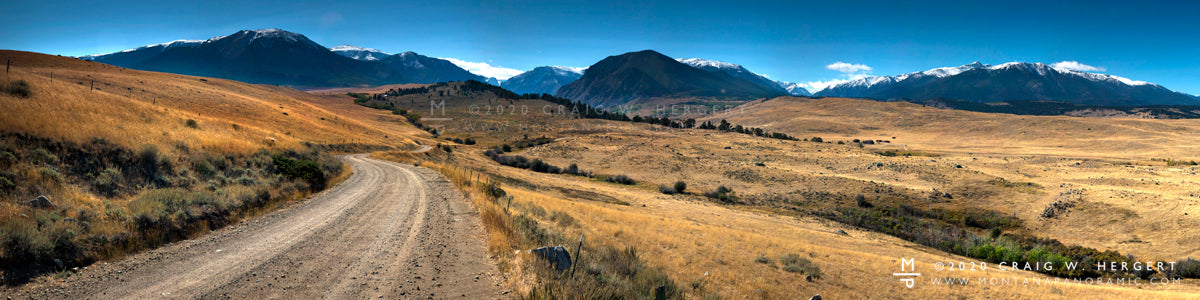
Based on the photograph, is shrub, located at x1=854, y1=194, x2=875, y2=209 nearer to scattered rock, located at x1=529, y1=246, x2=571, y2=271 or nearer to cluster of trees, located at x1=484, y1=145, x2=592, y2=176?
cluster of trees, located at x1=484, y1=145, x2=592, y2=176

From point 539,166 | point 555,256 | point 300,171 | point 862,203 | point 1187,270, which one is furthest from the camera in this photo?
point 539,166

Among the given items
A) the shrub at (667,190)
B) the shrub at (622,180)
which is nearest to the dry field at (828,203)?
the shrub at (667,190)

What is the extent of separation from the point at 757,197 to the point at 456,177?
93.7 ft

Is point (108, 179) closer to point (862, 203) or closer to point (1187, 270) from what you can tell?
point (1187, 270)

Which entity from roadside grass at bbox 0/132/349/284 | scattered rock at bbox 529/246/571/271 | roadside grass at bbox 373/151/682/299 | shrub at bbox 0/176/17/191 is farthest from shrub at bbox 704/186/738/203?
shrub at bbox 0/176/17/191

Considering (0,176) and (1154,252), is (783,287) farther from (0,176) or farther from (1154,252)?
(1154,252)

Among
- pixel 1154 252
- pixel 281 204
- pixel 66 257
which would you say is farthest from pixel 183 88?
pixel 1154 252

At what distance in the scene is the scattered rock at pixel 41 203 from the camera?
923cm

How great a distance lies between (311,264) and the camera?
27.4ft

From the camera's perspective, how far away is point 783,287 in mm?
12641

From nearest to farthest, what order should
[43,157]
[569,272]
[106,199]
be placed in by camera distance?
1. [569,272]
2. [106,199]
3. [43,157]

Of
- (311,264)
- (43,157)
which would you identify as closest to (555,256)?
(311,264)

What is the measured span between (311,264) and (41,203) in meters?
7.01
